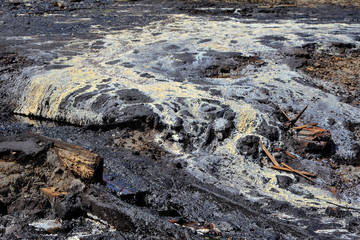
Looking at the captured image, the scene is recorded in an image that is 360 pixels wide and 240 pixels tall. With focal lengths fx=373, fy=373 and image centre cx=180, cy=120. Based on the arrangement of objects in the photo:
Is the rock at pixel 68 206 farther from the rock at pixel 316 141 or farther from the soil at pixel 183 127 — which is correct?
the rock at pixel 316 141

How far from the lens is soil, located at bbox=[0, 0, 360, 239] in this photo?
9.62 feet

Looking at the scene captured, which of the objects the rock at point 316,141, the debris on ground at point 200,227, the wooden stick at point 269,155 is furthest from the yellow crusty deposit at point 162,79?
the debris on ground at point 200,227

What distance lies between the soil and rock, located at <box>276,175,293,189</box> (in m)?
0.01

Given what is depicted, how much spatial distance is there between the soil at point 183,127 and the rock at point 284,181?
0.04ft

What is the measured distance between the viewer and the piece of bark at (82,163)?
309 centimetres

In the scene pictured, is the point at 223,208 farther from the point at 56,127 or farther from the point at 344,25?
the point at 344,25

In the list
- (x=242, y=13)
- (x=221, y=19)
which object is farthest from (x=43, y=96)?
(x=242, y=13)

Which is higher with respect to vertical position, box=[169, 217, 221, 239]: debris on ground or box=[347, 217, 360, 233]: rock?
box=[169, 217, 221, 239]: debris on ground

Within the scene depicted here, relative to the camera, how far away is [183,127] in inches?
170

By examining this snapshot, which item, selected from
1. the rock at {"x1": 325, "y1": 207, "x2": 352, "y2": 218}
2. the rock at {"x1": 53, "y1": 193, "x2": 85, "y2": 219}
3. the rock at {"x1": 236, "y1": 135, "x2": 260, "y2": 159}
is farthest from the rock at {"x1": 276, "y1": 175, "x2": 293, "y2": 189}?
the rock at {"x1": 53, "y1": 193, "x2": 85, "y2": 219}

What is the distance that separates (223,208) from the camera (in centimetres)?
316

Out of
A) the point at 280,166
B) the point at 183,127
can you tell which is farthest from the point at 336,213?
the point at 183,127

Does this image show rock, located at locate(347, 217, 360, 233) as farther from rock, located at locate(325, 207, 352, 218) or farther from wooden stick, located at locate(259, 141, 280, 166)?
wooden stick, located at locate(259, 141, 280, 166)

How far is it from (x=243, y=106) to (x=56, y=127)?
7.81 ft
